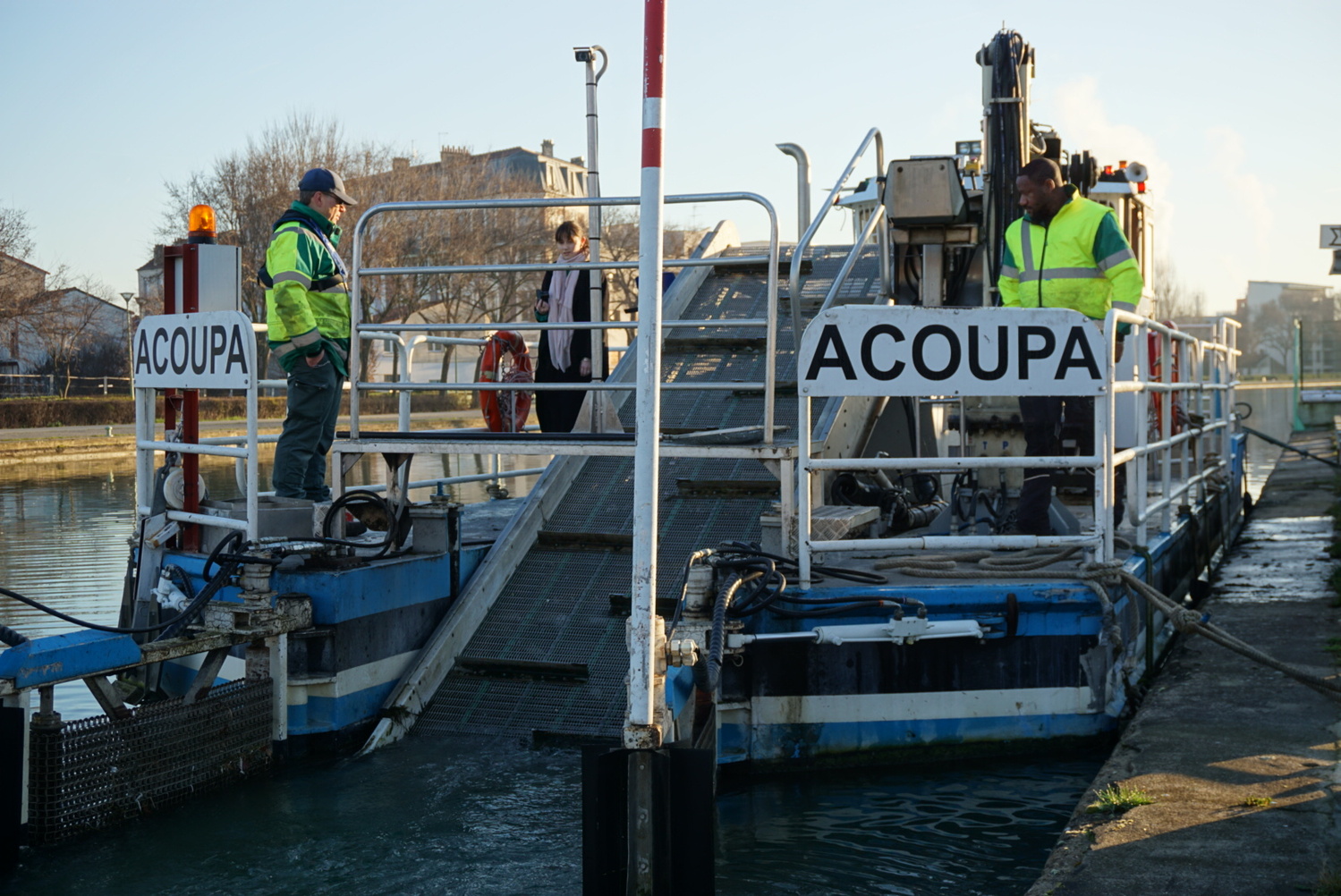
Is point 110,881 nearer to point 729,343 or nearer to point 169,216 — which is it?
point 729,343

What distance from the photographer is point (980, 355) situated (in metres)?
5.75

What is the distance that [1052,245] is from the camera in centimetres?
698

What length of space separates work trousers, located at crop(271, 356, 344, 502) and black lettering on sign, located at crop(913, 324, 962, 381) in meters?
3.23

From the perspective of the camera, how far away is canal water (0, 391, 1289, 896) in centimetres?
491

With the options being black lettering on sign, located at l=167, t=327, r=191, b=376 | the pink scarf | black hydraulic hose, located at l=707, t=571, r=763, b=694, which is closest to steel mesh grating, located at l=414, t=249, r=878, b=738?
the pink scarf

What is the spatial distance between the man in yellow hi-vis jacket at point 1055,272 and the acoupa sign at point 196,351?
383cm

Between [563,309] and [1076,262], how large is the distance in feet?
11.6

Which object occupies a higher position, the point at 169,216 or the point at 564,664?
the point at 169,216

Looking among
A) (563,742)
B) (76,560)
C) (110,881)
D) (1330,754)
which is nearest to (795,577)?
(563,742)

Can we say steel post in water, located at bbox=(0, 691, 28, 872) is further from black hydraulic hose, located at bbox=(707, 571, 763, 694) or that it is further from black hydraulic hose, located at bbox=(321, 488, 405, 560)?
black hydraulic hose, located at bbox=(707, 571, 763, 694)

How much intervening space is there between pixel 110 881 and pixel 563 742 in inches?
87.5

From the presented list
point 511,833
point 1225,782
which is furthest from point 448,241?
point 1225,782

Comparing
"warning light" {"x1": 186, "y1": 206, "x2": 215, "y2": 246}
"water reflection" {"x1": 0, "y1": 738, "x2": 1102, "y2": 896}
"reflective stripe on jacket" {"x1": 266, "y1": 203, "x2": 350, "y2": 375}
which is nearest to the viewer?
"water reflection" {"x1": 0, "y1": 738, "x2": 1102, "y2": 896}

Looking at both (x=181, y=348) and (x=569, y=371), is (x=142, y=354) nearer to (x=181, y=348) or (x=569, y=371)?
(x=181, y=348)
